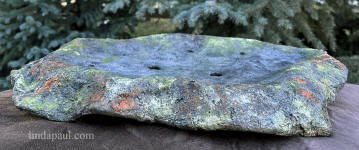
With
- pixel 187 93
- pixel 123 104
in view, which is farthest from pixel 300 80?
pixel 123 104

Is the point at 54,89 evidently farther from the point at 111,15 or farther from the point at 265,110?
the point at 111,15

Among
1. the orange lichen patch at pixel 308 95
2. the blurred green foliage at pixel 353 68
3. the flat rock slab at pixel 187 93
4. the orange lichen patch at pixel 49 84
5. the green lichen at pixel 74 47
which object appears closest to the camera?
the flat rock slab at pixel 187 93

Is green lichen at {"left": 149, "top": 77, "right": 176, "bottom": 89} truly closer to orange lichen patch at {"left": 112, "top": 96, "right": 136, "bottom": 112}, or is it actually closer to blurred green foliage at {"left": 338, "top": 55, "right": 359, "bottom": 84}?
orange lichen patch at {"left": 112, "top": 96, "right": 136, "bottom": 112}

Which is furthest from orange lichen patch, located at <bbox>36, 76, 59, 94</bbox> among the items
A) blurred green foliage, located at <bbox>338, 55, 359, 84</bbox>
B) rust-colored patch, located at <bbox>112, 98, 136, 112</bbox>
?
blurred green foliage, located at <bbox>338, 55, 359, 84</bbox>

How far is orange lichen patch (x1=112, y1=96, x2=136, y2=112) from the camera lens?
1262 millimetres

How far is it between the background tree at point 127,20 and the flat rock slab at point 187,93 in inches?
56.2

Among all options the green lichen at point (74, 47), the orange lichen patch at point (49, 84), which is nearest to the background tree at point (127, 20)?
the green lichen at point (74, 47)

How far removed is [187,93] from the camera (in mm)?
1302

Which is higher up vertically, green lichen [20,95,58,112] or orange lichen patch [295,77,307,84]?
orange lichen patch [295,77,307,84]

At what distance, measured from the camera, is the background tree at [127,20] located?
10.5 feet

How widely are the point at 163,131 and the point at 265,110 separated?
44 cm

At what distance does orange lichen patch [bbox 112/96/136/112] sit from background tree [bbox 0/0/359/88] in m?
1.99

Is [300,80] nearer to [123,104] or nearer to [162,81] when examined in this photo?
[162,81]

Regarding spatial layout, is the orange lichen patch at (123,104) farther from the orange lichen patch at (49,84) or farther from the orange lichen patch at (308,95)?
the orange lichen patch at (308,95)
